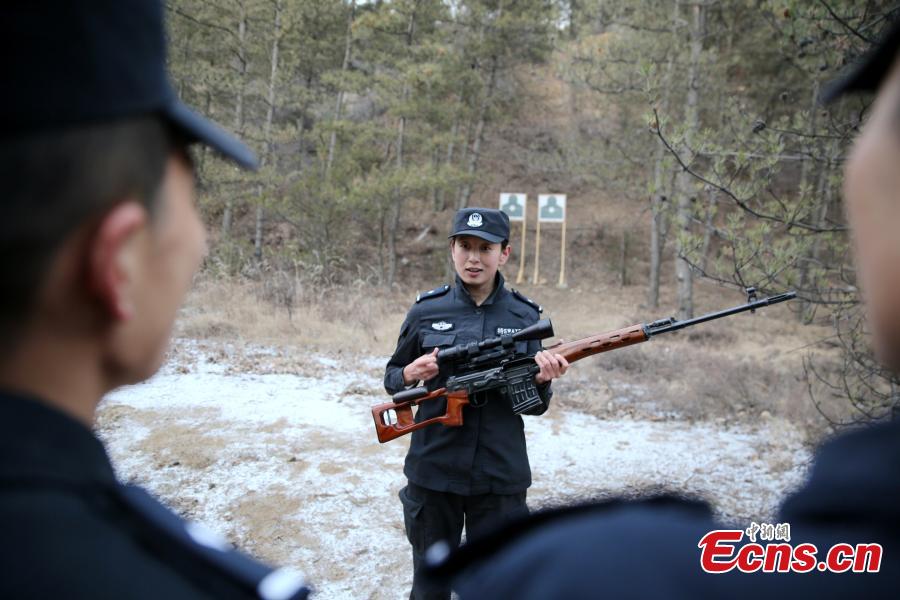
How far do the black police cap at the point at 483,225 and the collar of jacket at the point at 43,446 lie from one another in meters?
2.57

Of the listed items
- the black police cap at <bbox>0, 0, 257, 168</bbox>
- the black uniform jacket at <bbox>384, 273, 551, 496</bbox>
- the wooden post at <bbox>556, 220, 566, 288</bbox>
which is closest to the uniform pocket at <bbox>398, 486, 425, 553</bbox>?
the black uniform jacket at <bbox>384, 273, 551, 496</bbox>

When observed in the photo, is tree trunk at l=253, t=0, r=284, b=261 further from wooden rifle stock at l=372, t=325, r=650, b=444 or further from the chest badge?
the chest badge

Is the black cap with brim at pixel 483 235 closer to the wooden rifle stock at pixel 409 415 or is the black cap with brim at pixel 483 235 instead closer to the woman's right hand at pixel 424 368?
the woman's right hand at pixel 424 368

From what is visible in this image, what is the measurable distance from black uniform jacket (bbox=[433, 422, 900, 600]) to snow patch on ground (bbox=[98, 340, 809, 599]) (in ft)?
11.2

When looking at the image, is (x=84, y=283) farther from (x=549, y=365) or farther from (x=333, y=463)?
(x=333, y=463)

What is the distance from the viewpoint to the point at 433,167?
50.4 ft

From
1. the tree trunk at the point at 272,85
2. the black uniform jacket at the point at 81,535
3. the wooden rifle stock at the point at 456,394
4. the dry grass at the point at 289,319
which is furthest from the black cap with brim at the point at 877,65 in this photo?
the tree trunk at the point at 272,85

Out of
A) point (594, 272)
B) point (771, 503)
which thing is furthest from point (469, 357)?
point (594, 272)

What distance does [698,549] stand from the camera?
62 centimetres

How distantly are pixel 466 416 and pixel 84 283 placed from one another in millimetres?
2530

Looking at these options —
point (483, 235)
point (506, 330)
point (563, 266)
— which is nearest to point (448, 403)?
point (506, 330)

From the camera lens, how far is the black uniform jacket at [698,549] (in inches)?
22.4

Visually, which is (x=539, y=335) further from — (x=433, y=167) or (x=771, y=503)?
(x=433, y=167)

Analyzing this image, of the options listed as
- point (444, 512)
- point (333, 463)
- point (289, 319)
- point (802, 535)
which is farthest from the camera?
point (289, 319)
